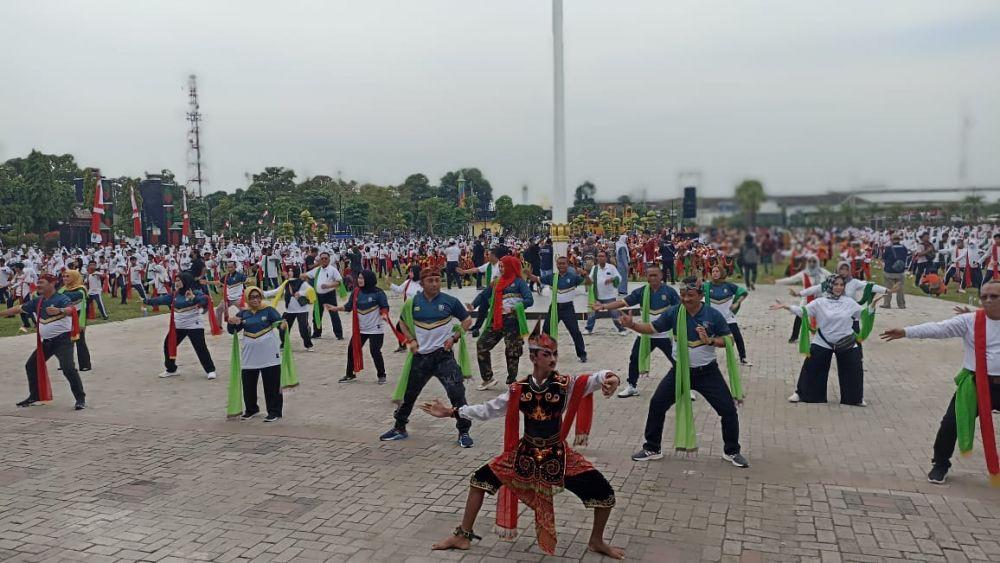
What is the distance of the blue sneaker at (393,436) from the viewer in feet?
25.5

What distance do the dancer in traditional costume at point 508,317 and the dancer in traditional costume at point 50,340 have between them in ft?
16.9

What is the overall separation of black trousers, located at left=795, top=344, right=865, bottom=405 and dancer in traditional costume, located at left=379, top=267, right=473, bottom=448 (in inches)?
160

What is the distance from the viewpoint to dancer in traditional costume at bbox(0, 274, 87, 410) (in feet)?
31.6

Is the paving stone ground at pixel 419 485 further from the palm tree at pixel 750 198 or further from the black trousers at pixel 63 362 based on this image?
the palm tree at pixel 750 198

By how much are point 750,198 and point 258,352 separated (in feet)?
21.9

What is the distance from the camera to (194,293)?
11.6 metres

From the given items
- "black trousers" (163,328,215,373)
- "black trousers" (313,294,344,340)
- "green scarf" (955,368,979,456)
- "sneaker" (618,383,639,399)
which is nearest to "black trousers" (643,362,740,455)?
"green scarf" (955,368,979,456)

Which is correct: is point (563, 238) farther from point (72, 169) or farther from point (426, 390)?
point (72, 169)

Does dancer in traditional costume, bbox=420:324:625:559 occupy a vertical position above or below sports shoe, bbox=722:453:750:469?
above

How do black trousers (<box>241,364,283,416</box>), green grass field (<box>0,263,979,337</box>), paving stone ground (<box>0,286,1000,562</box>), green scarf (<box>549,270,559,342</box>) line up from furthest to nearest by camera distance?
green grass field (<box>0,263,979,337</box>) < green scarf (<box>549,270,559,342</box>) < black trousers (<box>241,364,283,416</box>) < paving stone ground (<box>0,286,1000,562</box>)

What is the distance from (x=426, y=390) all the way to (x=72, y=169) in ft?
158

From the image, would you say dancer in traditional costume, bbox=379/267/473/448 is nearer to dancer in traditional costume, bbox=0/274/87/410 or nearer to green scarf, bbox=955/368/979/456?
green scarf, bbox=955/368/979/456

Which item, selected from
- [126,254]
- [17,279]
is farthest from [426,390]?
[126,254]

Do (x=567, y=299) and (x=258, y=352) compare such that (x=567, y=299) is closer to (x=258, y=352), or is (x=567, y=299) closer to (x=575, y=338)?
(x=575, y=338)
